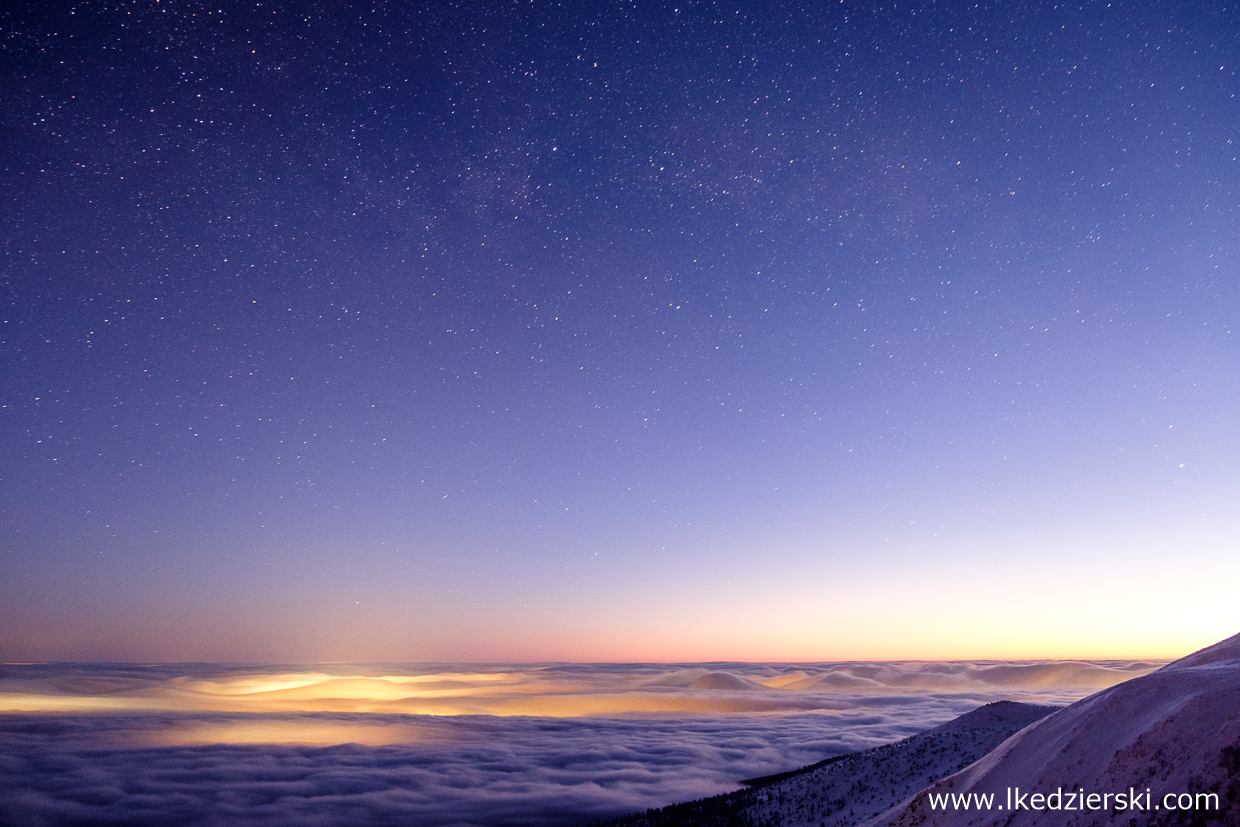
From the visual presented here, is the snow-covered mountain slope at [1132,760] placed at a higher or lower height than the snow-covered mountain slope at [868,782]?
higher

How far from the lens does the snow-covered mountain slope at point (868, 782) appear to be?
2759 cm

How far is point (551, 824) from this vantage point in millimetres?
55438

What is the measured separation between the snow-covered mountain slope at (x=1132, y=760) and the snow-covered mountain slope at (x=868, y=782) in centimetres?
1163

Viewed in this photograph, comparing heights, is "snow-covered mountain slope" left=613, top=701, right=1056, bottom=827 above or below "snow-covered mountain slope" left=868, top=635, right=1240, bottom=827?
below

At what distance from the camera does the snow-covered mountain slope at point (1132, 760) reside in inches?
381

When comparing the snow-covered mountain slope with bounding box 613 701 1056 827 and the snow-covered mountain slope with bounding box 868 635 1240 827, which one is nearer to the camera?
the snow-covered mountain slope with bounding box 868 635 1240 827

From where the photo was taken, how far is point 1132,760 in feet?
36.5

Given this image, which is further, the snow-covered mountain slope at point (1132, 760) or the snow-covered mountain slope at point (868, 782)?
the snow-covered mountain slope at point (868, 782)

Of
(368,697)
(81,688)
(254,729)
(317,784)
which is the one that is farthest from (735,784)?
(81,688)

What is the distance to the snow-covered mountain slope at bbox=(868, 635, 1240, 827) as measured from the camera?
969 cm

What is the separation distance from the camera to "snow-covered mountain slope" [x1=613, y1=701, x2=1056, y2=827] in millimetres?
27587

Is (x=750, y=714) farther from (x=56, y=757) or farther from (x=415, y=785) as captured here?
(x=56, y=757)

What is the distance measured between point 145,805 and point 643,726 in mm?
85994

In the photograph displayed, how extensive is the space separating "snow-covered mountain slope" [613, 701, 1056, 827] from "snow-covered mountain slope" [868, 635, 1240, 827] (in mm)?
11635
